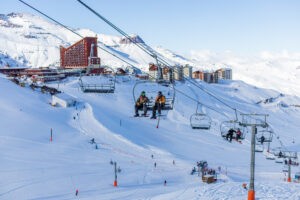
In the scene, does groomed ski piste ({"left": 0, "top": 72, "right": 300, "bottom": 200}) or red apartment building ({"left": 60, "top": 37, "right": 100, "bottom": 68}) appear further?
red apartment building ({"left": 60, "top": 37, "right": 100, "bottom": 68})

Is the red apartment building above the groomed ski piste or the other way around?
above

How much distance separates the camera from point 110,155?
30.5 metres

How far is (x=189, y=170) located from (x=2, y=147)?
1419 cm

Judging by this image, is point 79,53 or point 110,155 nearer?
point 110,155

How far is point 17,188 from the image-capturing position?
2022cm

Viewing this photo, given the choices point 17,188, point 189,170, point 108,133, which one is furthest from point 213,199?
point 108,133

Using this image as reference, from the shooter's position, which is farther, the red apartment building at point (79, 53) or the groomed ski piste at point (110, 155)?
the red apartment building at point (79, 53)

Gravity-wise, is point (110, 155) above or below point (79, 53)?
below

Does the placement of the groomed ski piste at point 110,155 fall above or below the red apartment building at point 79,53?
below

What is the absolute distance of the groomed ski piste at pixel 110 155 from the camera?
19469 mm

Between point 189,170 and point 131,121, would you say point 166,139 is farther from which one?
point 189,170

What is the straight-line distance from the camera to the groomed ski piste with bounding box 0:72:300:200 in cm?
1947

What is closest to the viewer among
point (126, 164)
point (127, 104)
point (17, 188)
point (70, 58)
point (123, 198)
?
point (123, 198)

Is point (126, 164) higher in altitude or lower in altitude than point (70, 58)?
lower
